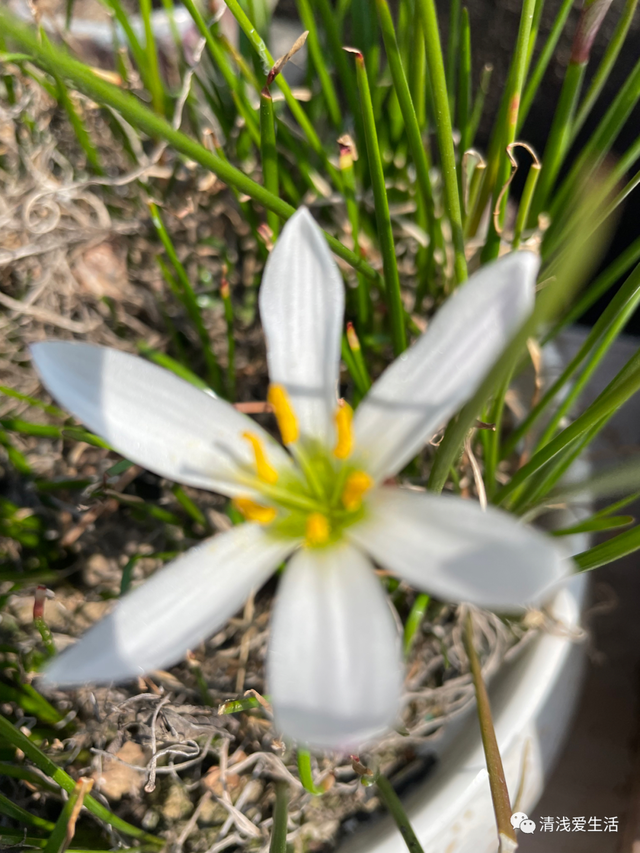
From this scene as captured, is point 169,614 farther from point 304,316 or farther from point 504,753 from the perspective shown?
point 504,753

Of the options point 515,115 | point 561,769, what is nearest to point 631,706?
point 561,769

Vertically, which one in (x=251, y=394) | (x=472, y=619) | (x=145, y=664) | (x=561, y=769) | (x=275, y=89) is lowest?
(x=561, y=769)

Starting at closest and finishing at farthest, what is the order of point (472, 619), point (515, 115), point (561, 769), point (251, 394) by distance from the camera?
point (515, 115)
point (472, 619)
point (251, 394)
point (561, 769)

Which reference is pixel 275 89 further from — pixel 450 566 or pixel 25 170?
Result: pixel 450 566

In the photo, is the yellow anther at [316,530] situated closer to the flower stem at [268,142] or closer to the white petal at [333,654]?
the white petal at [333,654]

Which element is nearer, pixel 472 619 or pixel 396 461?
pixel 396 461

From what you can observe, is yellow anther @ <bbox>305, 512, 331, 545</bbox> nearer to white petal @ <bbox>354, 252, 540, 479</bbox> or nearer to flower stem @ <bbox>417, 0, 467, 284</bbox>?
white petal @ <bbox>354, 252, 540, 479</bbox>
